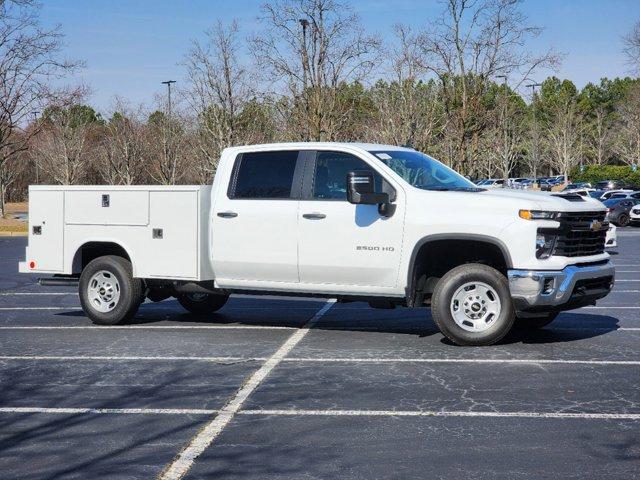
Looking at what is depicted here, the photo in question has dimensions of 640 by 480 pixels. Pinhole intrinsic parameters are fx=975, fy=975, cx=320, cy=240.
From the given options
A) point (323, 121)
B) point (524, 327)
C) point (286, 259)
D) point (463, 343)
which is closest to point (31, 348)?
point (286, 259)

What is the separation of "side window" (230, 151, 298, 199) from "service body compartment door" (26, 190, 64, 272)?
2.34 meters

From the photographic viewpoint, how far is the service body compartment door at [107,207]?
11086 mm

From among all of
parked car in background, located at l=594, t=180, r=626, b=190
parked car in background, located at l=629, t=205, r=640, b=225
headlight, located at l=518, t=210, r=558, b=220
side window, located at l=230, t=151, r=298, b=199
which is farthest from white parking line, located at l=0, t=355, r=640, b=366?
parked car in background, located at l=594, t=180, r=626, b=190

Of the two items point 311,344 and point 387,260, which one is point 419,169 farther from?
point 311,344

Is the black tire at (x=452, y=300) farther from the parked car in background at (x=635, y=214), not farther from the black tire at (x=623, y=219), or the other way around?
the black tire at (x=623, y=219)

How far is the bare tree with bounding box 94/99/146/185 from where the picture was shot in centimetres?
6331

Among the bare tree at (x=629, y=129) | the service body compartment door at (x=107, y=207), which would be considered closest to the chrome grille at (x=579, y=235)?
the service body compartment door at (x=107, y=207)

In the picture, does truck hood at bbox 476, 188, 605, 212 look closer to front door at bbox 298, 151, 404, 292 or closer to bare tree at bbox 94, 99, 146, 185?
front door at bbox 298, 151, 404, 292

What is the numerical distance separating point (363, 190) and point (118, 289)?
3495 millimetres

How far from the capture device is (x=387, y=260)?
9797 millimetres

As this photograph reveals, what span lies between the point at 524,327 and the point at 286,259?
Result: 2.76 m

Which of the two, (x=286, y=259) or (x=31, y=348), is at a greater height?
(x=286, y=259)

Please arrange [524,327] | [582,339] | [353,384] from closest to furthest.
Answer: [353,384], [582,339], [524,327]

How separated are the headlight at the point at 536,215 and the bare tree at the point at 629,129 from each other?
79.8 metres
